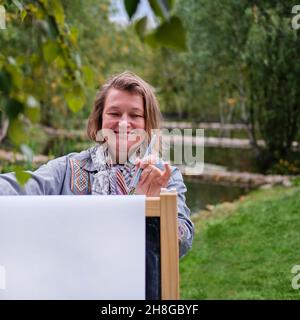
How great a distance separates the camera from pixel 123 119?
180cm

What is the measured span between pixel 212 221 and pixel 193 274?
146 centimetres

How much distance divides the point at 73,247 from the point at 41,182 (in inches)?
16.0

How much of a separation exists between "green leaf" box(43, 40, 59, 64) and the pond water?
20.7 feet

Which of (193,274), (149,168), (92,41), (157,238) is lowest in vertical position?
(193,274)

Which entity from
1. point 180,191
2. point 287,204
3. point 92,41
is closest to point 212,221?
point 287,204

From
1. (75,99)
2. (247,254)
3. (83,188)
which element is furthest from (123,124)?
(247,254)

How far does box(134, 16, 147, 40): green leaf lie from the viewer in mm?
665

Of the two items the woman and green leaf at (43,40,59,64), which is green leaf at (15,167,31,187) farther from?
the woman

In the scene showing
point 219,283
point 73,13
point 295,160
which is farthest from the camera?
point 73,13

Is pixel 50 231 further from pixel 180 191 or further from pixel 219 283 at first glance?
pixel 219 283

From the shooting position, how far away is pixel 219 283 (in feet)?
13.8

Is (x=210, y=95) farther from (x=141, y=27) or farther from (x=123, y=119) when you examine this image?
(x=141, y=27)

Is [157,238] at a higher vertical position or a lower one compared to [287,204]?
higher

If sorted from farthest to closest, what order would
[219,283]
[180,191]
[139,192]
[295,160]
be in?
[295,160], [219,283], [180,191], [139,192]
